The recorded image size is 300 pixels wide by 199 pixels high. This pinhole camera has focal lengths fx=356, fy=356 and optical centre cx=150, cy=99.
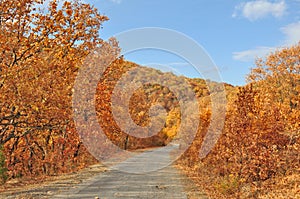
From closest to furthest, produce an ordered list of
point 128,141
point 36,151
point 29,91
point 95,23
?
1. point 29,91
2. point 95,23
3. point 36,151
4. point 128,141

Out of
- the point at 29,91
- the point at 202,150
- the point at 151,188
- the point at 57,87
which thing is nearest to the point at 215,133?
the point at 202,150

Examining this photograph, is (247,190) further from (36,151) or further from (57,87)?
(36,151)

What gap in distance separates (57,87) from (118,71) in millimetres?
10139

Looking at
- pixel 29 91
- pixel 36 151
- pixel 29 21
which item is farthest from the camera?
pixel 36 151

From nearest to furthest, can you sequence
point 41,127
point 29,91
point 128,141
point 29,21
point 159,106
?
1. point 29,91
2. point 41,127
3. point 29,21
4. point 128,141
5. point 159,106

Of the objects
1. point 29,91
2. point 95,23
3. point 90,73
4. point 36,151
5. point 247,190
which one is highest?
point 95,23

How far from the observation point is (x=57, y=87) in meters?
14.5

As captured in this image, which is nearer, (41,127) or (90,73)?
(41,127)

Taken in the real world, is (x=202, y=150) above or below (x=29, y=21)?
below

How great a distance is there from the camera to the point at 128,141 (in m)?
54.4

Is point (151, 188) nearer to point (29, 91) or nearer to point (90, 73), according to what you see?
point (29, 91)

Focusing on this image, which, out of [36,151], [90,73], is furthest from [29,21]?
[36,151]

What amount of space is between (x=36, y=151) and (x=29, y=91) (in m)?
11.4

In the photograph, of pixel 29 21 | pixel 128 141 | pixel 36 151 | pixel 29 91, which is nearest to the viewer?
pixel 29 91
